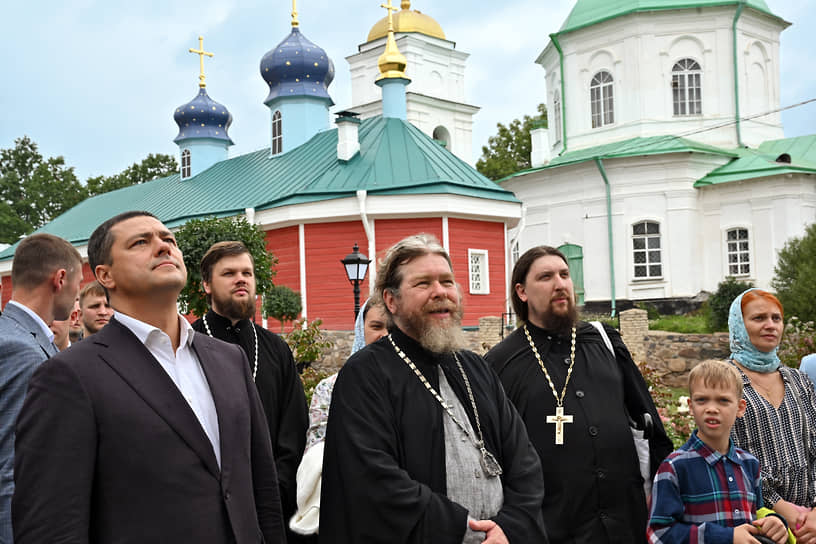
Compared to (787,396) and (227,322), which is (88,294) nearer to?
(227,322)

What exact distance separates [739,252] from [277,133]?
16.2 metres

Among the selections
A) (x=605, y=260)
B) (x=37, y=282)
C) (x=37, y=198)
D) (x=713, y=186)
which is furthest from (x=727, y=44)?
(x=37, y=198)

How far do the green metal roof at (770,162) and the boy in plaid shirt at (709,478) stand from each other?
78.5 feet

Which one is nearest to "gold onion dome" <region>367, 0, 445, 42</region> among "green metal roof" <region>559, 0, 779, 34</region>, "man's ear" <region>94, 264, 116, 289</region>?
"green metal roof" <region>559, 0, 779, 34</region>

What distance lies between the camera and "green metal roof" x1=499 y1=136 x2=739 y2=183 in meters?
26.9

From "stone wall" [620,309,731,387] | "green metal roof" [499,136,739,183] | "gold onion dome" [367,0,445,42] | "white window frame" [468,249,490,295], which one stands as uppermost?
"gold onion dome" [367,0,445,42]

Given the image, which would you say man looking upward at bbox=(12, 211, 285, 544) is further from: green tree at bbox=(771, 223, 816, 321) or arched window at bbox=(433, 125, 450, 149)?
arched window at bbox=(433, 125, 450, 149)

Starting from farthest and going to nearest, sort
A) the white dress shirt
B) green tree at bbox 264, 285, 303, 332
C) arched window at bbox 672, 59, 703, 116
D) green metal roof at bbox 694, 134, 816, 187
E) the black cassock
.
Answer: arched window at bbox 672, 59, 703, 116 < green metal roof at bbox 694, 134, 816, 187 < green tree at bbox 264, 285, 303, 332 < the black cassock < the white dress shirt

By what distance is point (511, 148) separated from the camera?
42938mm

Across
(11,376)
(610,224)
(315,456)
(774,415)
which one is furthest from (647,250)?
(11,376)

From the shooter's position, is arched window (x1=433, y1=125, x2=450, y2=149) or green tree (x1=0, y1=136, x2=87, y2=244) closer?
arched window (x1=433, y1=125, x2=450, y2=149)

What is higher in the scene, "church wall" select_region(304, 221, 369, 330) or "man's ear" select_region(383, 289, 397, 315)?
"church wall" select_region(304, 221, 369, 330)

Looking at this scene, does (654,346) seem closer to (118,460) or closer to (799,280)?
(799,280)

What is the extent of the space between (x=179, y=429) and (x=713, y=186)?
26.6 metres
